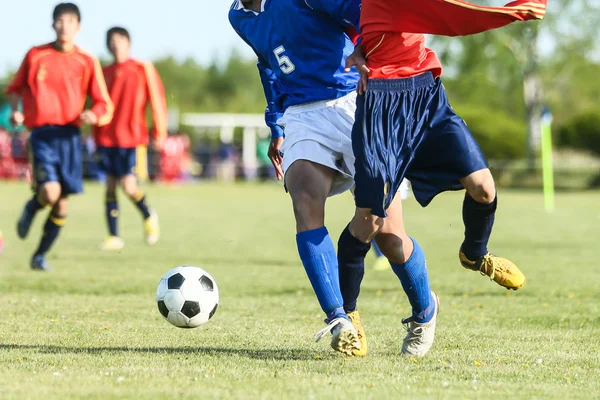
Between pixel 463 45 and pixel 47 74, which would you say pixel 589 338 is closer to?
pixel 47 74

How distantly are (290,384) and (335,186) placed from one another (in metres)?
1.31

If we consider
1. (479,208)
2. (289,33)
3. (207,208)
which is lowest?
(207,208)

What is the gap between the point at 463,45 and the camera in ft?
156

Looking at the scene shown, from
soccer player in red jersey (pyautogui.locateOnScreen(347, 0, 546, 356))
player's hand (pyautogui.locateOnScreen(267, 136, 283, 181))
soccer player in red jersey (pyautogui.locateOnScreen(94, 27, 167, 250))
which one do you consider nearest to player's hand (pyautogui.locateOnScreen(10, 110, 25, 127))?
soccer player in red jersey (pyautogui.locateOnScreen(94, 27, 167, 250))

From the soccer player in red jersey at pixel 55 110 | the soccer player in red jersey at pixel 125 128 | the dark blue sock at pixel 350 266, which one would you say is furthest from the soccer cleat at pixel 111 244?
the dark blue sock at pixel 350 266

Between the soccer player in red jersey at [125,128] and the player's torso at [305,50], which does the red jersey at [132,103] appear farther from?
the player's torso at [305,50]

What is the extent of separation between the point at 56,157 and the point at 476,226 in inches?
214

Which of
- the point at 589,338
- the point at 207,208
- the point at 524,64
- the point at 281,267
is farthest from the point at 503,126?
the point at 589,338

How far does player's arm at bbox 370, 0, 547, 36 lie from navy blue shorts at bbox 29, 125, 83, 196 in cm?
565

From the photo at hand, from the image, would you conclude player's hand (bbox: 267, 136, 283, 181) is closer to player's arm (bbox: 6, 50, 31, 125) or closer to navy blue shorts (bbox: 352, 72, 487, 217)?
navy blue shorts (bbox: 352, 72, 487, 217)

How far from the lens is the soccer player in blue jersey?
4.90m

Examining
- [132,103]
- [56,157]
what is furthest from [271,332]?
[132,103]

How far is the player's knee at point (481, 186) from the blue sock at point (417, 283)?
0.42m

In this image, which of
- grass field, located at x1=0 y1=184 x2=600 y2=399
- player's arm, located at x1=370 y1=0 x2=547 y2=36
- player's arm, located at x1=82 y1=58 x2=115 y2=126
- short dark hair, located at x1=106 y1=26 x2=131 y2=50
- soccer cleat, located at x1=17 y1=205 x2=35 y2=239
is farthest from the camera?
short dark hair, located at x1=106 y1=26 x2=131 y2=50
